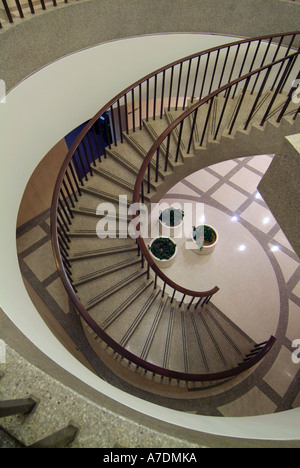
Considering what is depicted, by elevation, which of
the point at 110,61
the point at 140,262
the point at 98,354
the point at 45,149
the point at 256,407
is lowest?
the point at 256,407

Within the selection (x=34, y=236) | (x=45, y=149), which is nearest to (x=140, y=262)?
(x=45, y=149)

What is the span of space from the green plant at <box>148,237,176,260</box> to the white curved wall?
301 centimetres

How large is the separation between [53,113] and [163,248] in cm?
347

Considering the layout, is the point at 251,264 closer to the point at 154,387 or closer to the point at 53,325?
the point at 154,387

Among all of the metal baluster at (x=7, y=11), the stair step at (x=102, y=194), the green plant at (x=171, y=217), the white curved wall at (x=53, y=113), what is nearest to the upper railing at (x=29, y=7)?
the metal baluster at (x=7, y=11)

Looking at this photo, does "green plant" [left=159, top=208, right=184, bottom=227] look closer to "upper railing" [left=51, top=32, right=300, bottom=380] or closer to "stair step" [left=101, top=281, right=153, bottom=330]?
"upper railing" [left=51, top=32, right=300, bottom=380]

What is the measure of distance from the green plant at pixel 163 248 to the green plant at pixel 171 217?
451 mm

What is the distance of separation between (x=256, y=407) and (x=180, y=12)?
662cm

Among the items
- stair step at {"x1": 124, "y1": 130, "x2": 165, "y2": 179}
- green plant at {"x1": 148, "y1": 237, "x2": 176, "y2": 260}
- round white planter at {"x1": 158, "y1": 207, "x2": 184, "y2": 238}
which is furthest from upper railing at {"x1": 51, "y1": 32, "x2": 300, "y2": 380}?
round white planter at {"x1": 158, "y1": 207, "x2": 184, "y2": 238}

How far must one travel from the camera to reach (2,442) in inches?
44.3

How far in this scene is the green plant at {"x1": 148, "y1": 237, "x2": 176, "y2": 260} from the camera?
598 centimetres

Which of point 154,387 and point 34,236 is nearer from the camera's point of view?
point 154,387

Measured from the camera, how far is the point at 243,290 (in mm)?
5828

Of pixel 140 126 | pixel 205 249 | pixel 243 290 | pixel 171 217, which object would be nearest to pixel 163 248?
pixel 171 217
